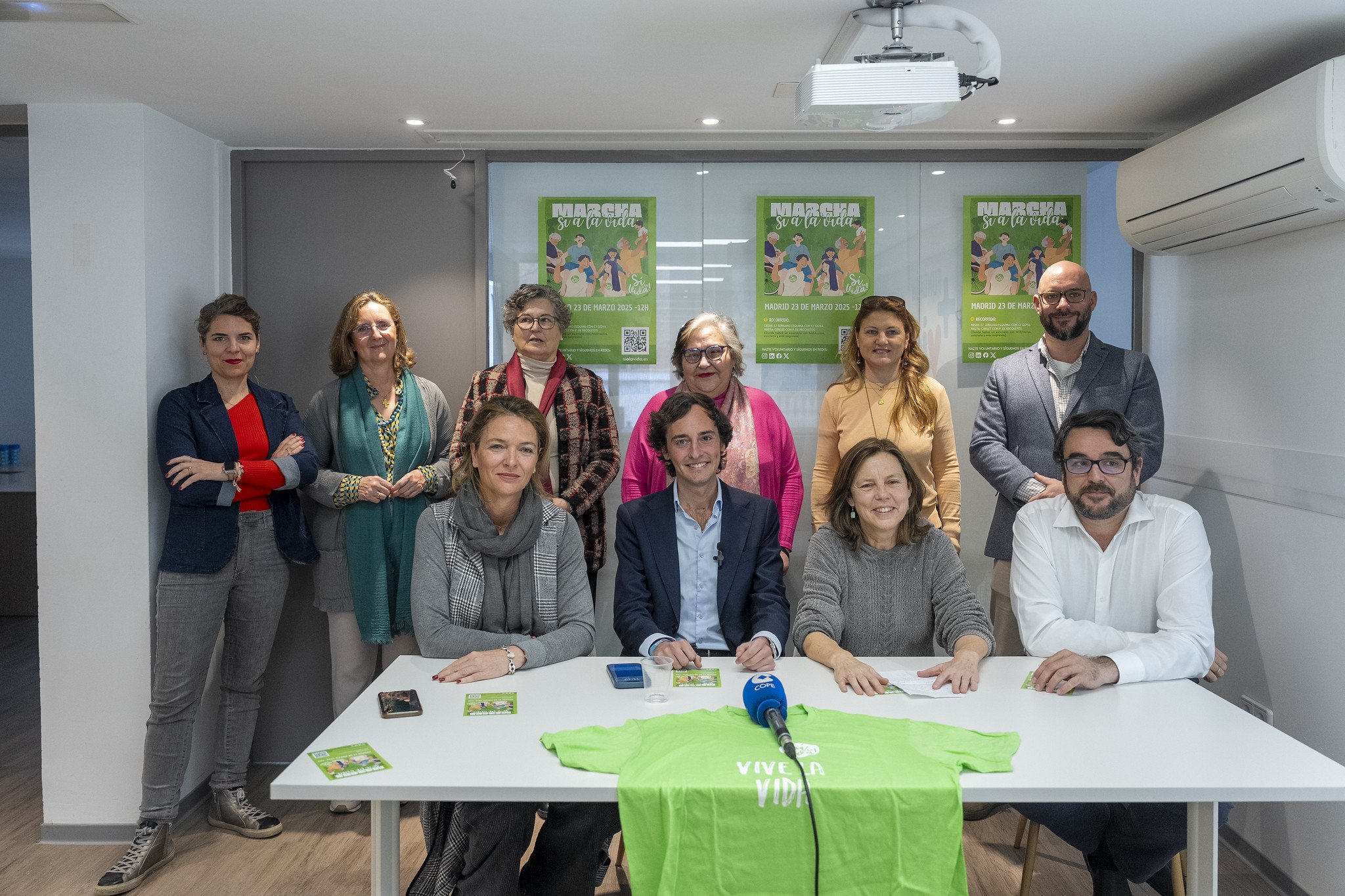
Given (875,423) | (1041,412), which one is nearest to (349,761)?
(875,423)

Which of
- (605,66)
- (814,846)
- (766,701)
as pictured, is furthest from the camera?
(605,66)

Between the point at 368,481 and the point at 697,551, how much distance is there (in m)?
1.38

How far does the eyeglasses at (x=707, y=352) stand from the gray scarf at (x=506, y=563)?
1091 millimetres

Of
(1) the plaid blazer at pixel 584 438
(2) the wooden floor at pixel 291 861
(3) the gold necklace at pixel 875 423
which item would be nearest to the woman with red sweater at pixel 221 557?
(2) the wooden floor at pixel 291 861

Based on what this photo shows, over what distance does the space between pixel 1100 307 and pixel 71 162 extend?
3.98 m

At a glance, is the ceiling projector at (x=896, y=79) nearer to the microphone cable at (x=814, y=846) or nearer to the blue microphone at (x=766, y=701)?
the blue microphone at (x=766, y=701)

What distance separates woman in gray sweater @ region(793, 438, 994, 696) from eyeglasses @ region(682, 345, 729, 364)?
91 cm

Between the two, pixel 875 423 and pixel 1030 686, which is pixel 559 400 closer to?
pixel 875 423

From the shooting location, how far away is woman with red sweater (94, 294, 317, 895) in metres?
3.31

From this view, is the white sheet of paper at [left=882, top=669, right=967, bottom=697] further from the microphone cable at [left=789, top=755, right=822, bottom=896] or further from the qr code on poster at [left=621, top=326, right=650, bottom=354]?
the qr code on poster at [left=621, top=326, right=650, bottom=354]

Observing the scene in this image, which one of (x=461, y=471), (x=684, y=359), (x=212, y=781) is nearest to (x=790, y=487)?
(x=684, y=359)

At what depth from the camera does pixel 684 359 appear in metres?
3.63

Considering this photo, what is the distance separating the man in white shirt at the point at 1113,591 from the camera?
2400 millimetres

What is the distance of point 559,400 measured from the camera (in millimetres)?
3721
